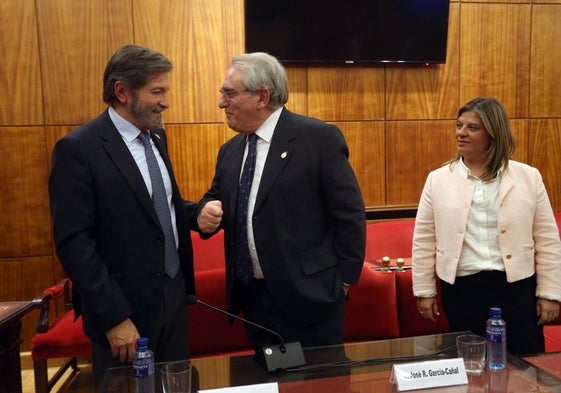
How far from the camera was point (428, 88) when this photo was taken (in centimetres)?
418

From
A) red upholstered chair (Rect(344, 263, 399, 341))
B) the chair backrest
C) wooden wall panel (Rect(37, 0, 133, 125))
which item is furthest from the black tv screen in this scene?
red upholstered chair (Rect(344, 263, 399, 341))

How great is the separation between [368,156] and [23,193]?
247cm

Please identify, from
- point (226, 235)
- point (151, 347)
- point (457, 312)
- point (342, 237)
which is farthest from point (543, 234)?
point (151, 347)

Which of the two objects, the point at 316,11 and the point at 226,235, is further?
the point at 316,11

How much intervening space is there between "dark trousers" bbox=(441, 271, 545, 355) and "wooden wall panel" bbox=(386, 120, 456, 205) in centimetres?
210

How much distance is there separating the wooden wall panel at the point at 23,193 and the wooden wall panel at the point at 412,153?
8.20 feet

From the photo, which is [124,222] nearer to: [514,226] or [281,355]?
[281,355]

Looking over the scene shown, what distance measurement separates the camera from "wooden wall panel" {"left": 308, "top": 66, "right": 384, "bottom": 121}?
4.02 m

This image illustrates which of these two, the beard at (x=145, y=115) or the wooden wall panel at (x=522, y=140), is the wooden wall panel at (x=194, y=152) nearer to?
the beard at (x=145, y=115)

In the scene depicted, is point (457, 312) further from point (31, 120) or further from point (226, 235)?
point (31, 120)

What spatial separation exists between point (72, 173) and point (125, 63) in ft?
1.36

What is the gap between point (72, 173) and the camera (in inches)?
66.0

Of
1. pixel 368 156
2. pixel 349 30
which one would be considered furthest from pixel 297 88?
pixel 368 156

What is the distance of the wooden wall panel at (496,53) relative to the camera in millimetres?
4164
